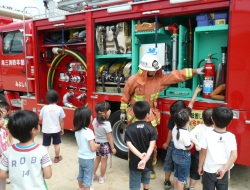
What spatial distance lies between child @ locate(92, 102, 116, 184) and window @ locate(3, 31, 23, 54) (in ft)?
11.0

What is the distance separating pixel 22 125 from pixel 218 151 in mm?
1607

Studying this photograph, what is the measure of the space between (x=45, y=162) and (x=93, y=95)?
95.3 inches

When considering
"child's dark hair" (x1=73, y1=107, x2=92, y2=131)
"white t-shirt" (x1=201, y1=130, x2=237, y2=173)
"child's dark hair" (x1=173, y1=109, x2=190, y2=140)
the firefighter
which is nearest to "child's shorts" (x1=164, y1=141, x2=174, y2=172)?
the firefighter

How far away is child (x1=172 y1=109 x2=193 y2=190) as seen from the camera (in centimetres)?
254

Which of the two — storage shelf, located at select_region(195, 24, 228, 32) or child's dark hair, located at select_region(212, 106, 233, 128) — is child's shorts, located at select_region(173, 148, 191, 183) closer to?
child's dark hair, located at select_region(212, 106, 233, 128)

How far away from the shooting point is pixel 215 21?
3.11 m

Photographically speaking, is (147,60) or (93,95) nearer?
(147,60)

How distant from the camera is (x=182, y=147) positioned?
8.68ft

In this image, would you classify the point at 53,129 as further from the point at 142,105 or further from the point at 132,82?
the point at 142,105

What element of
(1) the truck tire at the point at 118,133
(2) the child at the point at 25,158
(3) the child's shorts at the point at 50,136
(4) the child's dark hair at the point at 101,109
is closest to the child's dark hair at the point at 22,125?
(2) the child at the point at 25,158

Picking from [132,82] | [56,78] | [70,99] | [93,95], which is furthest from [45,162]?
[56,78]

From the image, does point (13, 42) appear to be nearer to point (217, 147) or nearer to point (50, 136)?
point (50, 136)

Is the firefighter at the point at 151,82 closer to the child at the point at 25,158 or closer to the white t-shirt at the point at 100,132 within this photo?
the white t-shirt at the point at 100,132

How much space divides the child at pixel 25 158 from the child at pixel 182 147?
1372 mm
